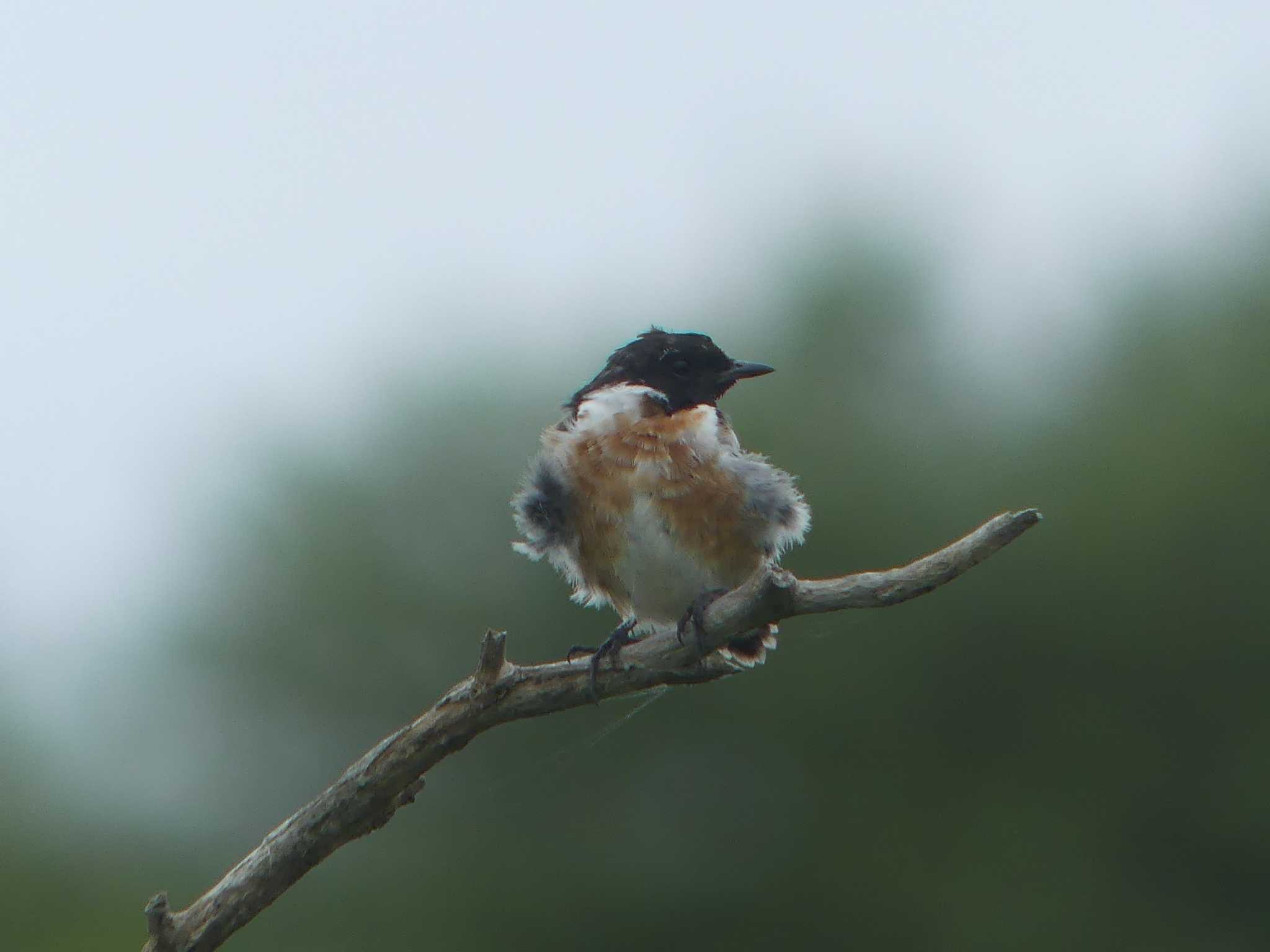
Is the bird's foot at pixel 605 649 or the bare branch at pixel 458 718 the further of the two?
the bird's foot at pixel 605 649

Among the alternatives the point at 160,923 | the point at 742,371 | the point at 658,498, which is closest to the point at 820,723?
the point at 742,371

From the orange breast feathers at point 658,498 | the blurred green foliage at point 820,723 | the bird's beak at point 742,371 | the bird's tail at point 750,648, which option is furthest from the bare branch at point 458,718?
the blurred green foliage at point 820,723

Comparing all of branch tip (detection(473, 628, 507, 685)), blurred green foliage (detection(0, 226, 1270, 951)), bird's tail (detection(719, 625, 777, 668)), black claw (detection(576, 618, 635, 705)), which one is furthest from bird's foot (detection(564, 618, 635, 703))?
blurred green foliage (detection(0, 226, 1270, 951))

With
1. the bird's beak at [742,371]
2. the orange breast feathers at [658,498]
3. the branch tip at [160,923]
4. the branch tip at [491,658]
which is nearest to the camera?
the branch tip at [160,923]

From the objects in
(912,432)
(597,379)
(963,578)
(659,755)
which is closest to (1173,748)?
(963,578)

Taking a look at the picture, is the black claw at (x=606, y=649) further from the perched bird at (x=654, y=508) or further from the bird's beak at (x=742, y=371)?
the bird's beak at (x=742, y=371)

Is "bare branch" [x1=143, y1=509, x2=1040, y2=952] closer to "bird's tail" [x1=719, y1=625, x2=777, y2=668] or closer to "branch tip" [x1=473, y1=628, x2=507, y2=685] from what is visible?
"branch tip" [x1=473, y1=628, x2=507, y2=685]

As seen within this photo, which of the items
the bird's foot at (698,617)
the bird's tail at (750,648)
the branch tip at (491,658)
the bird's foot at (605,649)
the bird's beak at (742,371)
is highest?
the bird's beak at (742,371)

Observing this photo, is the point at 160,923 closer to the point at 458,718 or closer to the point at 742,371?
the point at 458,718
